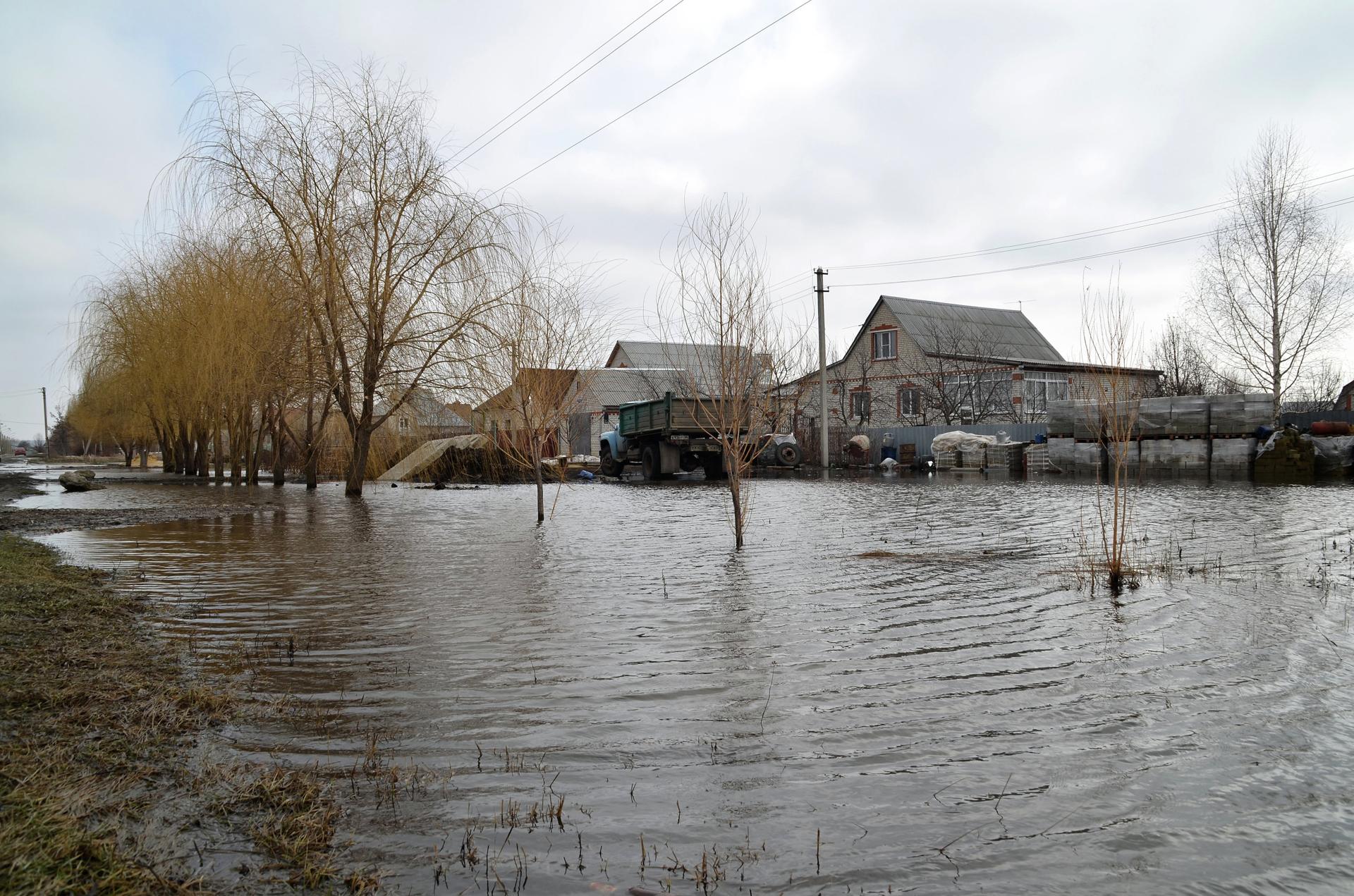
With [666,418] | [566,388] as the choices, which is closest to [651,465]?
[666,418]

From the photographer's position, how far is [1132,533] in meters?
9.91

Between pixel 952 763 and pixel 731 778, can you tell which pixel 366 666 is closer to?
pixel 731 778

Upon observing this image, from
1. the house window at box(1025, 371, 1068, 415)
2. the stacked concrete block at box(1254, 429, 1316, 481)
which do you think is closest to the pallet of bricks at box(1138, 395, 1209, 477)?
the stacked concrete block at box(1254, 429, 1316, 481)

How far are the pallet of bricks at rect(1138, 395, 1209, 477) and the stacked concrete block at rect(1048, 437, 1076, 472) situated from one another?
6.60 feet

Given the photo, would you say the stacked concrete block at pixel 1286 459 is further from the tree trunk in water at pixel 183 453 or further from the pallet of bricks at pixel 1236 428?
the tree trunk in water at pixel 183 453

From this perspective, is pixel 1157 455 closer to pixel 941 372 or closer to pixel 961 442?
pixel 961 442

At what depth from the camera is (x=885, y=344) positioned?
4591 centimetres

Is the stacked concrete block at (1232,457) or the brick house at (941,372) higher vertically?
the brick house at (941,372)

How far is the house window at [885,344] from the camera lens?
45344 millimetres

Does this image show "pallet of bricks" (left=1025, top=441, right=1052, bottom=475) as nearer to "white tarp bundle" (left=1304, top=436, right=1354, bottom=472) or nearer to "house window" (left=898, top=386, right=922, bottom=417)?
"white tarp bundle" (left=1304, top=436, right=1354, bottom=472)

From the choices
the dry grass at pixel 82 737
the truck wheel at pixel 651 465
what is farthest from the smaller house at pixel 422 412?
the dry grass at pixel 82 737

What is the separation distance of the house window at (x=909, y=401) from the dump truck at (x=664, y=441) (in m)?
15.1

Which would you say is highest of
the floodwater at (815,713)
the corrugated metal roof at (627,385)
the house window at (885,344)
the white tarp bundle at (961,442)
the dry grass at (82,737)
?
the house window at (885,344)

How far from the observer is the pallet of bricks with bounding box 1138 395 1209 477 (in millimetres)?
25297
